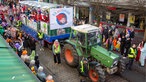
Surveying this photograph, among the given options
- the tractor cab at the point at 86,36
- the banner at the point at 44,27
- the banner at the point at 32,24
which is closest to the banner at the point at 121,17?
the banner at the point at 32,24

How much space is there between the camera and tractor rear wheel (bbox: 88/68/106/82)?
877 cm

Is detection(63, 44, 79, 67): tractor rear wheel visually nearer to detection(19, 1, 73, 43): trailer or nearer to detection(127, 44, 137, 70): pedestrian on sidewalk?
detection(19, 1, 73, 43): trailer

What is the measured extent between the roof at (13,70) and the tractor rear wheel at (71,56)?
15.5 feet

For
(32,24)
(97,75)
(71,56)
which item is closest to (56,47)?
(71,56)

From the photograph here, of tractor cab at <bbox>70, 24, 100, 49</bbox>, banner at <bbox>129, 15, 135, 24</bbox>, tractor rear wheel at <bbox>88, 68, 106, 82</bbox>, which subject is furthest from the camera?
banner at <bbox>129, 15, 135, 24</bbox>

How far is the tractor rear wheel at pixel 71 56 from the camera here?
10.4 metres

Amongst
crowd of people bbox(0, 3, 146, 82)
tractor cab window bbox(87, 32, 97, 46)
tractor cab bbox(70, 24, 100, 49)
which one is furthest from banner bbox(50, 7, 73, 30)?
tractor cab window bbox(87, 32, 97, 46)

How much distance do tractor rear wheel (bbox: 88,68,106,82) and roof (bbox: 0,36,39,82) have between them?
412 centimetres

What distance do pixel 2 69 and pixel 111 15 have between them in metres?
19.4

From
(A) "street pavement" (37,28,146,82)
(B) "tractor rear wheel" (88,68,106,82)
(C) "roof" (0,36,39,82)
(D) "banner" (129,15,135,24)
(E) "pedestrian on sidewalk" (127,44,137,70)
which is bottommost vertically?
(A) "street pavement" (37,28,146,82)

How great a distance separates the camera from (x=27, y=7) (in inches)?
661

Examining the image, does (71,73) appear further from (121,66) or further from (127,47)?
(127,47)

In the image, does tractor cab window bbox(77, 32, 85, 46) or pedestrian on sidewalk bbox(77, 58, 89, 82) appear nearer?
pedestrian on sidewalk bbox(77, 58, 89, 82)

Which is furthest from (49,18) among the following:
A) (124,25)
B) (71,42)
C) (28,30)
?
(124,25)
